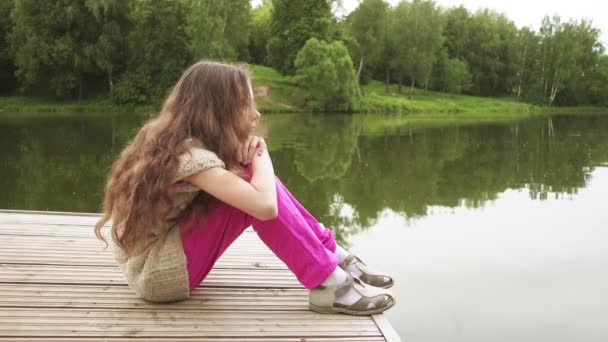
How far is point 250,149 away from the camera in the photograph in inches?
96.6

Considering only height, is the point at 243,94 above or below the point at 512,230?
above

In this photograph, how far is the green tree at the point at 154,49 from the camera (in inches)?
1270

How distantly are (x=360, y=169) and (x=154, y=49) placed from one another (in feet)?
81.3

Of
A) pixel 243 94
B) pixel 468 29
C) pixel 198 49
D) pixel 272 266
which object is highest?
pixel 468 29

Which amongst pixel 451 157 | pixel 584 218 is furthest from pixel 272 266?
pixel 451 157

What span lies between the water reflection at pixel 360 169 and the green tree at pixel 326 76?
1515 cm

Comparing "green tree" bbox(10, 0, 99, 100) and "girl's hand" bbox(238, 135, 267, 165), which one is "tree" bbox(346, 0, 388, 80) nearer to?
"green tree" bbox(10, 0, 99, 100)

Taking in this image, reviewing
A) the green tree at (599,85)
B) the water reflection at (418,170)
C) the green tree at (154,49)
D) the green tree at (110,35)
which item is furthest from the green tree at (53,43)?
the green tree at (599,85)

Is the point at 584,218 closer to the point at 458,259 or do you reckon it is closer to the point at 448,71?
the point at 458,259

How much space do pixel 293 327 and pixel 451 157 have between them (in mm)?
11687

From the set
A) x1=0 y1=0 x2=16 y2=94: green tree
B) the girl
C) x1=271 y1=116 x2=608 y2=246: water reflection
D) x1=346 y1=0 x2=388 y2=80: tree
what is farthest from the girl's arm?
x1=346 y1=0 x2=388 y2=80: tree

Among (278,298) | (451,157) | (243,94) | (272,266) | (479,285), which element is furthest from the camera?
(451,157)

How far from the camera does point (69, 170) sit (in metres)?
10.2

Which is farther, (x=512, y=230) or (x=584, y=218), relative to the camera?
(x=584, y=218)
